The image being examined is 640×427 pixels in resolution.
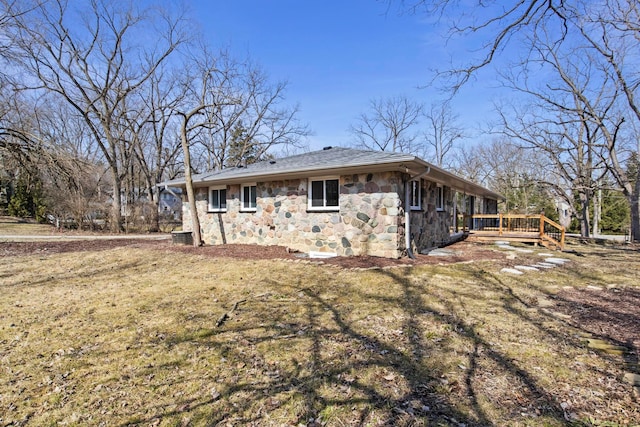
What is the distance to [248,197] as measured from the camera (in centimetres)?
1076

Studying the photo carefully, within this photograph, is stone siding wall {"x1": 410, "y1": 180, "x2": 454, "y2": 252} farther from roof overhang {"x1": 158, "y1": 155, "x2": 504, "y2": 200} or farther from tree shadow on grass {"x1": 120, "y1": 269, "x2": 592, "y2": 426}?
tree shadow on grass {"x1": 120, "y1": 269, "x2": 592, "y2": 426}

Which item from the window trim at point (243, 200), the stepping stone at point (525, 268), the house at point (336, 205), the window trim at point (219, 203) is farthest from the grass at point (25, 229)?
the stepping stone at point (525, 268)

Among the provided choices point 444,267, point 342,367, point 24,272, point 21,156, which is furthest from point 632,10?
point 21,156

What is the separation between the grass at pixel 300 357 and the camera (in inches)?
90.2

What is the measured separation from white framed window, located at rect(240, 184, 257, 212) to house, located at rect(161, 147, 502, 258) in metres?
0.03

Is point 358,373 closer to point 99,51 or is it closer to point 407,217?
point 407,217

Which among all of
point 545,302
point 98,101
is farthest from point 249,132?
point 545,302

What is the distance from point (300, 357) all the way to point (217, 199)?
373 inches

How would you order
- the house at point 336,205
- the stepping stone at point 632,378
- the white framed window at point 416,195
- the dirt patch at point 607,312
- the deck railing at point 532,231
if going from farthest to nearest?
the deck railing at point 532,231 → the white framed window at point 416,195 → the house at point 336,205 → the dirt patch at point 607,312 → the stepping stone at point 632,378

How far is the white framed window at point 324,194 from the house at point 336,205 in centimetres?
3

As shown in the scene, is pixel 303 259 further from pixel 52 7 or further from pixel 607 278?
pixel 52 7

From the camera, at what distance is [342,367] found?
9.39 ft

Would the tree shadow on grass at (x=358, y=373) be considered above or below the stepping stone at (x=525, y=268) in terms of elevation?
below

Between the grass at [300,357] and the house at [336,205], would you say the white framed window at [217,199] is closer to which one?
the house at [336,205]
